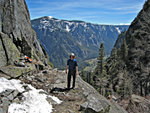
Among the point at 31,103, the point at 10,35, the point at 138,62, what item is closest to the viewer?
the point at 31,103

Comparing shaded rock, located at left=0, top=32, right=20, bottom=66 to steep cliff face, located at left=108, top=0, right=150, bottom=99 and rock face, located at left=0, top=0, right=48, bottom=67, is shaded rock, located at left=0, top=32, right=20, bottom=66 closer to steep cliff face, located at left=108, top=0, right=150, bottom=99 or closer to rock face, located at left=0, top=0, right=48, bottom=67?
rock face, located at left=0, top=0, right=48, bottom=67

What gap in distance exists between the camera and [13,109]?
718cm

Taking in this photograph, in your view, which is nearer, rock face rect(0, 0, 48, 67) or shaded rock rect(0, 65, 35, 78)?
shaded rock rect(0, 65, 35, 78)

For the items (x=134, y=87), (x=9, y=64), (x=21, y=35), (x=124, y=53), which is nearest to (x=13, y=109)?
(x=9, y=64)

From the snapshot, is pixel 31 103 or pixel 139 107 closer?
pixel 31 103

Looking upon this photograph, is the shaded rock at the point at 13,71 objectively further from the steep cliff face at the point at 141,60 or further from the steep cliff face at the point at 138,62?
the steep cliff face at the point at 141,60

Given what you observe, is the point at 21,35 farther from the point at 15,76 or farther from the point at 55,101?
the point at 55,101

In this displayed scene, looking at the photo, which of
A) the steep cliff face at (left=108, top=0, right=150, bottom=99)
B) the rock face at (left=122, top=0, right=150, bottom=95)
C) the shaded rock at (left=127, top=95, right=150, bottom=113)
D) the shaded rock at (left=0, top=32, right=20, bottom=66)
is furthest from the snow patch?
the rock face at (left=122, top=0, right=150, bottom=95)

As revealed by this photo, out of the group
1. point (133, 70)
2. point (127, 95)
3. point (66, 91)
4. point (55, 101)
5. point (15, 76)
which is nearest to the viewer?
point (55, 101)

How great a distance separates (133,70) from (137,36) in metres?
18.0

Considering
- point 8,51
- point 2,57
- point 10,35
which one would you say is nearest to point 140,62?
point 10,35

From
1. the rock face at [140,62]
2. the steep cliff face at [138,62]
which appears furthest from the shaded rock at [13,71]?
the rock face at [140,62]

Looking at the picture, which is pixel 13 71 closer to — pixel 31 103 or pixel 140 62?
pixel 31 103

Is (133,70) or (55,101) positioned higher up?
(55,101)
